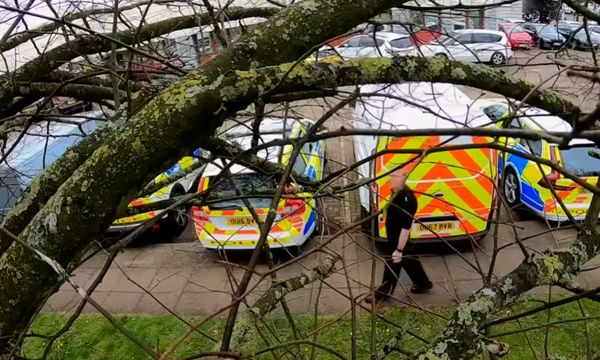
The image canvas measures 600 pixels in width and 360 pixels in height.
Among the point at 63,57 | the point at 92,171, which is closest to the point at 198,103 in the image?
the point at 92,171

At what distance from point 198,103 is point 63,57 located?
280 centimetres

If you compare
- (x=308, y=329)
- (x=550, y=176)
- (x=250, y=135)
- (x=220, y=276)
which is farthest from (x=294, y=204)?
(x=220, y=276)

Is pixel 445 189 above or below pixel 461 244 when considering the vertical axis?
above

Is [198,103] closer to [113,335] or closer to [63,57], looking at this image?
[63,57]

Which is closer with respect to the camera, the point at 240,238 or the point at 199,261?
the point at 240,238

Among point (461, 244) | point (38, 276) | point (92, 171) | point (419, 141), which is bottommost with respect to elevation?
point (461, 244)

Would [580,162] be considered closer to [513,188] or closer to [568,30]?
[513,188]

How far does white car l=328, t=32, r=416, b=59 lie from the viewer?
3.36 metres

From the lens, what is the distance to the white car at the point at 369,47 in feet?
11.0

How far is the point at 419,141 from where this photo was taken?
7.10m

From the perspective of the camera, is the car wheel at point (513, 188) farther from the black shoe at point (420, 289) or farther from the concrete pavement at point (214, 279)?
the black shoe at point (420, 289)

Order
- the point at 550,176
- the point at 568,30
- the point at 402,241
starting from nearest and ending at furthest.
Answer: the point at 402,241 < the point at 550,176 < the point at 568,30

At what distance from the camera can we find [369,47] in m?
9.22

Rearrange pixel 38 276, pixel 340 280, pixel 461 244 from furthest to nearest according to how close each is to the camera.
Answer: pixel 461 244 → pixel 340 280 → pixel 38 276
